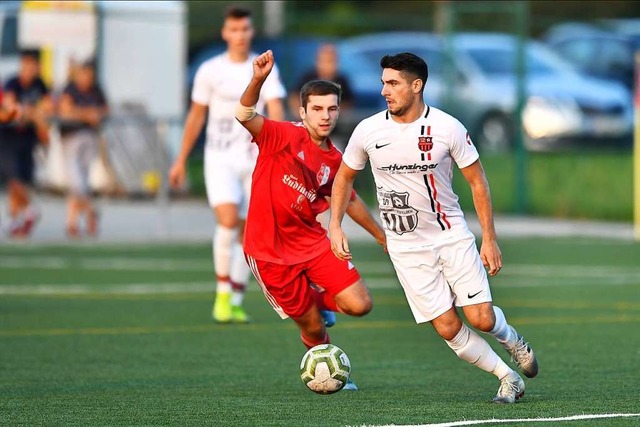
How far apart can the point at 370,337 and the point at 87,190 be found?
9.33m

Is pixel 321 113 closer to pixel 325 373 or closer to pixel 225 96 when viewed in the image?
pixel 325 373

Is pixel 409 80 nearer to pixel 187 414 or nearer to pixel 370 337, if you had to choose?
pixel 187 414

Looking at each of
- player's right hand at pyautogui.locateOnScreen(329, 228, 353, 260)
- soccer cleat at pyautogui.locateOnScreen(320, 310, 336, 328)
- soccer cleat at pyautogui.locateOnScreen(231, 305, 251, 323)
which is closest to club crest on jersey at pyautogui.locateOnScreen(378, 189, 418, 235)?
player's right hand at pyautogui.locateOnScreen(329, 228, 353, 260)

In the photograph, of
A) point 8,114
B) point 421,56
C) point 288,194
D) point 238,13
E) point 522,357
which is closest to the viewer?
point 522,357

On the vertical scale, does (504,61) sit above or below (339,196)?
below

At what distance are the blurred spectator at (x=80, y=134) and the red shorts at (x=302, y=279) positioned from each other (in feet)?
38.0

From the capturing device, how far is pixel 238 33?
41.8ft

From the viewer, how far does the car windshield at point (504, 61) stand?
84.4 feet

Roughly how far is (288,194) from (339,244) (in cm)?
100

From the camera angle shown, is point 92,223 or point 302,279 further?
point 92,223

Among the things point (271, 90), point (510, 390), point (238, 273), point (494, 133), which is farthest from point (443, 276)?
point (494, 133)

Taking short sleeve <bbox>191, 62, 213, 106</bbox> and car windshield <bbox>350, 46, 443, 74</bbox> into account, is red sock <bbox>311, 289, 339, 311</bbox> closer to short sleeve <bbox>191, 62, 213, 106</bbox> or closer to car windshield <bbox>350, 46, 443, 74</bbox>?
short sleeve <bbox>191, 62, 213, 106</bbox>

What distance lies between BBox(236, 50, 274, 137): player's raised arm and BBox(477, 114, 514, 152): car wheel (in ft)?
54.7

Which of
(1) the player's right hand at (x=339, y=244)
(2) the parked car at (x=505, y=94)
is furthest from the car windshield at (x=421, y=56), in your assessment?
(1) the player's right hand at (x=339, y=244)
